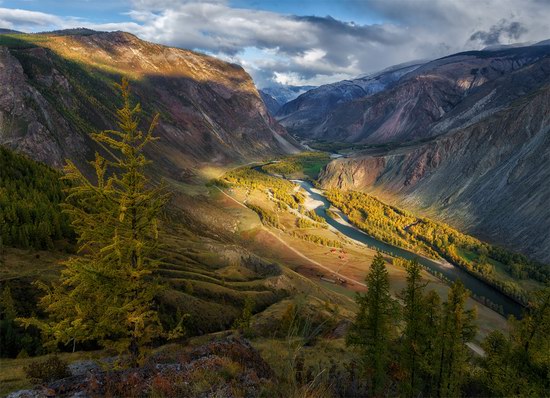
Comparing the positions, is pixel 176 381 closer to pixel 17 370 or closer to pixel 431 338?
pixel 17 370

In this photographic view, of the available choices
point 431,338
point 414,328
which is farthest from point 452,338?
point 414,328

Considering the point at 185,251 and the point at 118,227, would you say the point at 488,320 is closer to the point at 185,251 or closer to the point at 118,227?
the point at 185,251

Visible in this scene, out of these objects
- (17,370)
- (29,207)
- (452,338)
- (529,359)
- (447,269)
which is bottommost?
(17,370)

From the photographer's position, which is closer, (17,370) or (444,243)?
(17,370)

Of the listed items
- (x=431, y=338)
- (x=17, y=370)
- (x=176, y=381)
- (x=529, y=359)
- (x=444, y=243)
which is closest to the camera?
(x=176, y=381)

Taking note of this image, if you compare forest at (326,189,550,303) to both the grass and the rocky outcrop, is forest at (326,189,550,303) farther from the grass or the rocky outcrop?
the rocky outcrop

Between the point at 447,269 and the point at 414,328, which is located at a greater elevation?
the point at 414,328

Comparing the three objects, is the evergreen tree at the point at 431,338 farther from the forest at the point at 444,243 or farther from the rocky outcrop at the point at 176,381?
the forest at the point at 444,243
